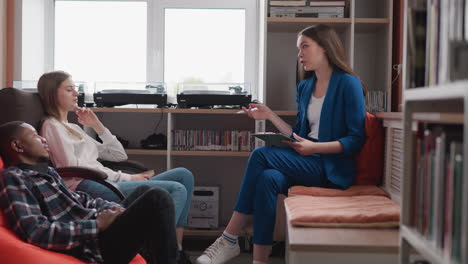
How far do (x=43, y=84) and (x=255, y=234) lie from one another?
4.12 ft

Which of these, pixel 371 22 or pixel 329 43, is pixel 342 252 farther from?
pixel 371 22

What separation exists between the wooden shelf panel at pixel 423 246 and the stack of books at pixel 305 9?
7.23ft

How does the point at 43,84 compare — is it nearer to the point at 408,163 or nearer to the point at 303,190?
the point at 303,190

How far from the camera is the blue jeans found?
249cm

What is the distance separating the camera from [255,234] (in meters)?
2.39

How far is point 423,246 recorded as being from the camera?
1.13 meters

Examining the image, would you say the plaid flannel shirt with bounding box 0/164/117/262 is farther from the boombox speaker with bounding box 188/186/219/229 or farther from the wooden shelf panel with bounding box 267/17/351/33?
the wooden shelf panel with bounding box 267/17/351/33

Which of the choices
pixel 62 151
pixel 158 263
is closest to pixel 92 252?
pixel 158 263

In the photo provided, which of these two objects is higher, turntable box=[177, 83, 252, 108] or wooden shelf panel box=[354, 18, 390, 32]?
wooden shelf panel box=[354, 18, 390, 32]

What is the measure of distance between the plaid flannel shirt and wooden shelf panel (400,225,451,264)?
1088mm

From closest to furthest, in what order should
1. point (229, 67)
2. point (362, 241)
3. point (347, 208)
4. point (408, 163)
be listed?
point (408, 163), point (362, 241), point (347, 208), point (229, 67)

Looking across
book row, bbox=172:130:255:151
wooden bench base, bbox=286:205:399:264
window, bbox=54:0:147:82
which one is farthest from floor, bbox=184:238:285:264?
wooden bench base, bbox=286:205:399:264

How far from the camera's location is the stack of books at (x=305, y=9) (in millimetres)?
3275

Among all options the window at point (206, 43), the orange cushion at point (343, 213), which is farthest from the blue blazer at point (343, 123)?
the window at point (206, 43)
